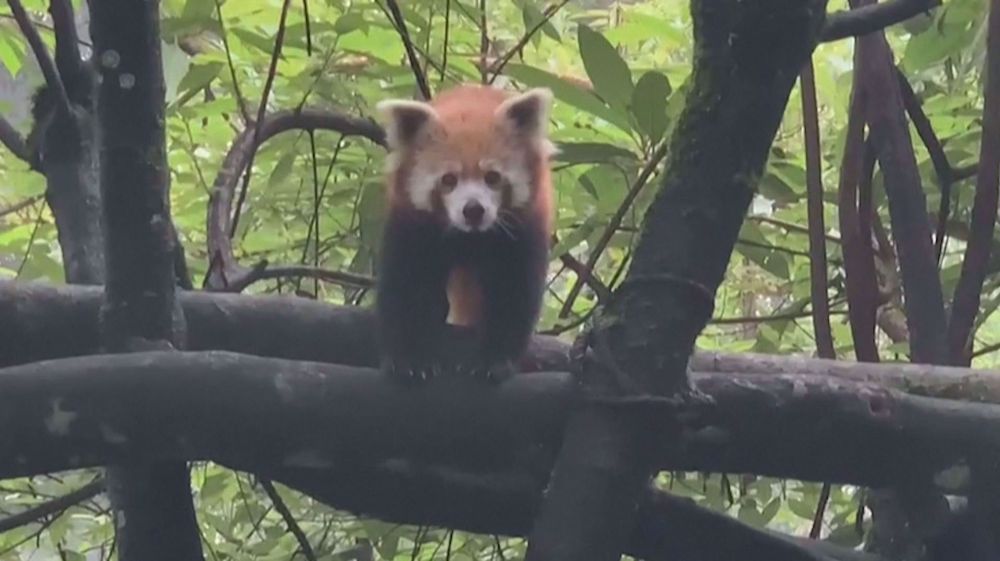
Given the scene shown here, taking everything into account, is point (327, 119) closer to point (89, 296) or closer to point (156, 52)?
point (89, 296)

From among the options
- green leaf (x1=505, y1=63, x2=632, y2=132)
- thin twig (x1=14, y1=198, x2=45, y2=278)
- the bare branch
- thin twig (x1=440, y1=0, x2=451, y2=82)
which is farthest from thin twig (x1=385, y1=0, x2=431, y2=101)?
thin twig (x1=14, y1=198, x2=45, y2=278)

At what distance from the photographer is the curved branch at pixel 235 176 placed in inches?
61.4

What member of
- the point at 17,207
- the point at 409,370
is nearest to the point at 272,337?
the point at 409,370

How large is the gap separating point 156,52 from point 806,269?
1312mm

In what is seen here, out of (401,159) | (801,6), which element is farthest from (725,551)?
(401,159)

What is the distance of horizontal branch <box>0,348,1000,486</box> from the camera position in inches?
40.9

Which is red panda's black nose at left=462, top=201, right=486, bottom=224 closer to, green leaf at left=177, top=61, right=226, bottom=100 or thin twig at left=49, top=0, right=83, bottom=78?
green leaf at left=177, top=61, right=226, bottom=100

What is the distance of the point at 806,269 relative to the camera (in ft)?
6.89

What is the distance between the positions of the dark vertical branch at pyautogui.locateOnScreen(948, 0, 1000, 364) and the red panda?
1.71 feet

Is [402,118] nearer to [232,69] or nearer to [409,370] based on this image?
[232,69]

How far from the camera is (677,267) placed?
1.05 m

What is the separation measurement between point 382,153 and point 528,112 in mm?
235

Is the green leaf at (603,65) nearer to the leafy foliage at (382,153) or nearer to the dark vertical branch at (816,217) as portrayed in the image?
the leafy foliage at (382,153)

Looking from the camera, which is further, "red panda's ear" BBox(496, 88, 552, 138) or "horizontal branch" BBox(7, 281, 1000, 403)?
"red panda's ear" BBox(496, 88, 552, 138)
